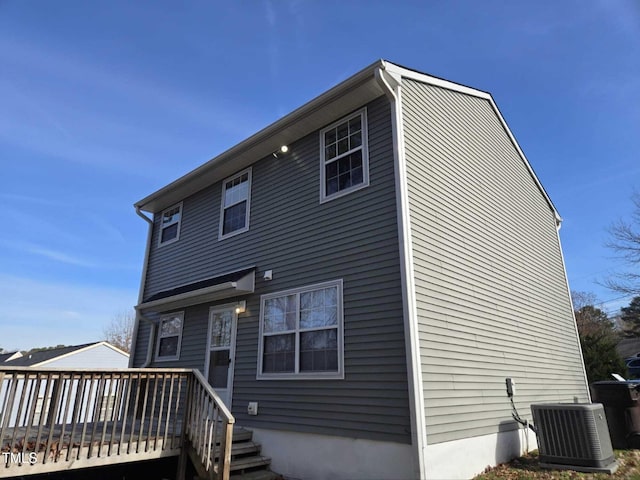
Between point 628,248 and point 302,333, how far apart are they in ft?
69.6

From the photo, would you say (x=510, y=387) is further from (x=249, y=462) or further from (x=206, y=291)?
(x=206, y=291)

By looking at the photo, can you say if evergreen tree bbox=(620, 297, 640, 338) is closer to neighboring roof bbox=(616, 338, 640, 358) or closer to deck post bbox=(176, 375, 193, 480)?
neighboring roof bbox=(616, 338, 640, 358)

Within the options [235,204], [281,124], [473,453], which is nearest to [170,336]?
[235,204]

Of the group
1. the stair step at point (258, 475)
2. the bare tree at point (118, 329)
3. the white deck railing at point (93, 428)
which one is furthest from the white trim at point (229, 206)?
the bare tree at point (118, 329)

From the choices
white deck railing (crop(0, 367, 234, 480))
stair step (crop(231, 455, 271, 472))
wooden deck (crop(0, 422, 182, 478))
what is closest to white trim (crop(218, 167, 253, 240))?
white deck railing (crop(0, 367, 234, 480))

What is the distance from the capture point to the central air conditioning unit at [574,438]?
5363mm

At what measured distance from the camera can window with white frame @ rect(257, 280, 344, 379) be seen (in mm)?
5812

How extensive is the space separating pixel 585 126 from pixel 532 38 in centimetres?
659

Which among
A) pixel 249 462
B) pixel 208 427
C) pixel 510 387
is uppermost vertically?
pixel 510 387

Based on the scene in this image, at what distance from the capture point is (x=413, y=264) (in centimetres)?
528

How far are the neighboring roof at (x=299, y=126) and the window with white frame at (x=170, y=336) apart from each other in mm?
3275

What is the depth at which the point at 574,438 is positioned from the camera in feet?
18.3

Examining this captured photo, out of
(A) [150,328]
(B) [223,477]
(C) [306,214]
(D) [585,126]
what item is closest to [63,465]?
(B) [223,477]

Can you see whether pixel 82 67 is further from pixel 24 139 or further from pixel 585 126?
pixel 585 126
